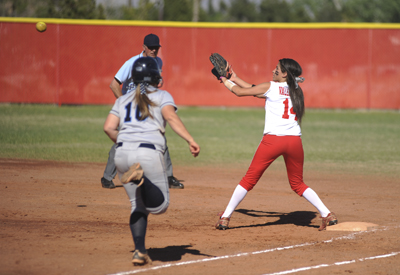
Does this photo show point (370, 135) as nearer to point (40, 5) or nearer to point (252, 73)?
point (252, 73)

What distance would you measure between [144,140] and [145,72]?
0.62 m

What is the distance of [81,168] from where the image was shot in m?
9.99

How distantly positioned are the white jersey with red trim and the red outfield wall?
588 inches

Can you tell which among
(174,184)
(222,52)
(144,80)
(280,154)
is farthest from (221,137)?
(144,80)

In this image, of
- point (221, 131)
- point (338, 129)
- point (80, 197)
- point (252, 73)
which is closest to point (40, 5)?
point (252, 73)

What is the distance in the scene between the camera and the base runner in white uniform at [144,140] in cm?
447

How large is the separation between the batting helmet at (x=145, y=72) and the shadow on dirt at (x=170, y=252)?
5.58 ft

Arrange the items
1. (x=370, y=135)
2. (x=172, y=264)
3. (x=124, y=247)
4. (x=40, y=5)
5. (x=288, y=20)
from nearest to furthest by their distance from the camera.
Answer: (x=172, y=264) < (x=124, y=247) < (x=370, y=135) < (x=40, y=5) < (x=288, y=20)

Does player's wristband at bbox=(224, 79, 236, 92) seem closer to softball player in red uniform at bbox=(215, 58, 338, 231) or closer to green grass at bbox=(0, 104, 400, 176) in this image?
softball player in red uniform at bbox=(215, 58, 338, 231)

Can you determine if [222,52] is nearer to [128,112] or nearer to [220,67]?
[220,67]

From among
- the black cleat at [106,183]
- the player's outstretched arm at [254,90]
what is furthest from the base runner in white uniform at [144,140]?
the black cleat at [106,183]

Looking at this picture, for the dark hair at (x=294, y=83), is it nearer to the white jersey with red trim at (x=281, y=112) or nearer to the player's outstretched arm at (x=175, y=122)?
the white jersey with red trim at (x=281, y=112)

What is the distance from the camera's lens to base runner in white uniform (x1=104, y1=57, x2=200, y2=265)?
14.7ft

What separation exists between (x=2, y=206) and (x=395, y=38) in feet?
58.8
